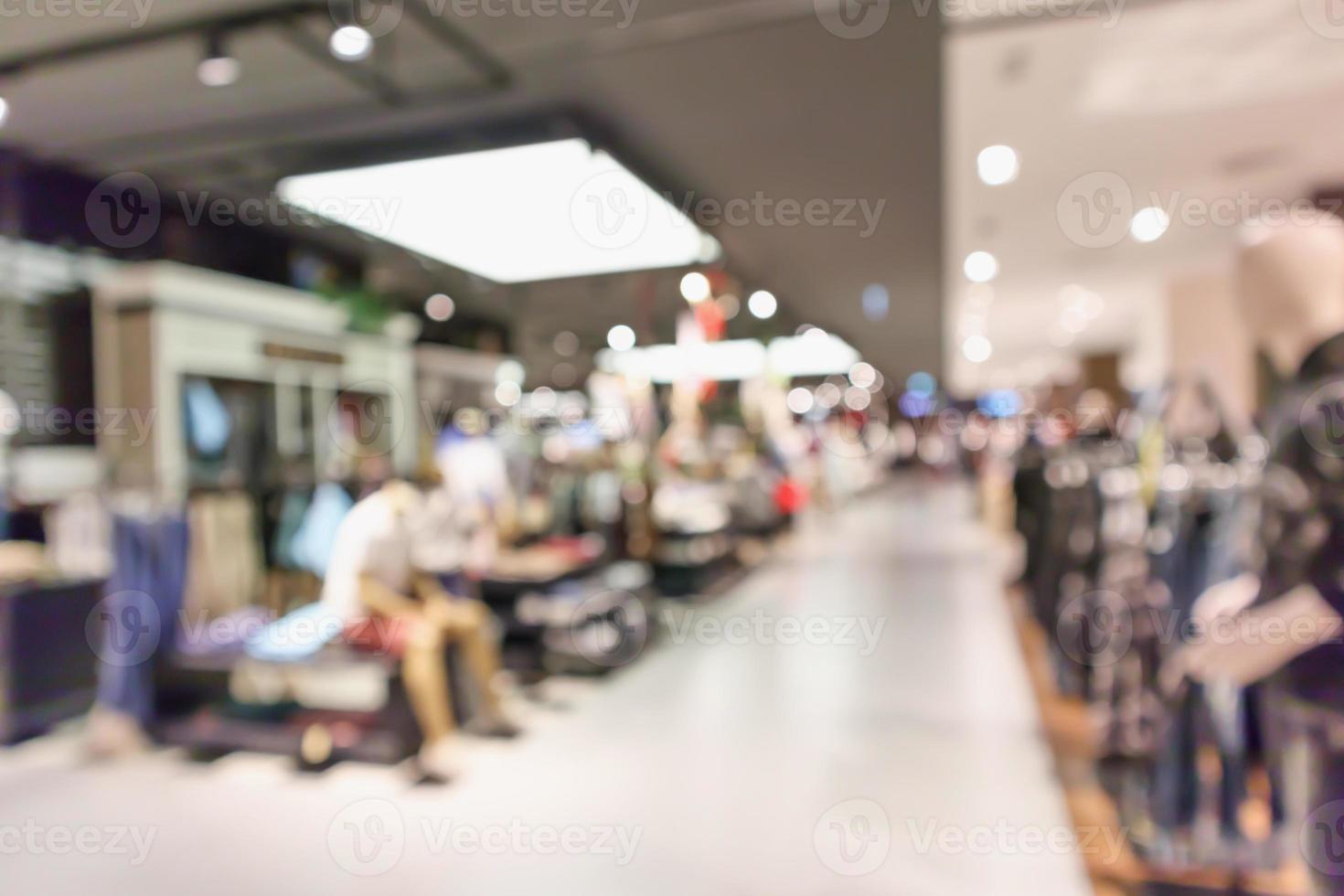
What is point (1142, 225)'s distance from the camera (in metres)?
5.52

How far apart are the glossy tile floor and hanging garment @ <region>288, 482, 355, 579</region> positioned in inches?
32.0

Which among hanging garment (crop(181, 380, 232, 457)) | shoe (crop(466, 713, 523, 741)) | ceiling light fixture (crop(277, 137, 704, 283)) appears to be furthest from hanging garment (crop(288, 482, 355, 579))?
ceiling light fixture (crop(277, 137, 704, 283))

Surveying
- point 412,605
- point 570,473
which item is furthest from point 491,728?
point 570,473

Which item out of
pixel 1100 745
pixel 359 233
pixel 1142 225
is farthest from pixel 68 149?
pixel 1142 225

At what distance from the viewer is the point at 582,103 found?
3.55m

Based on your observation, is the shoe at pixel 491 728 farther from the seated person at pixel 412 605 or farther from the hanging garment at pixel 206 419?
the hanging garment at pixel 206 419

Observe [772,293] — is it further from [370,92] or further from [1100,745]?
[1100,745]

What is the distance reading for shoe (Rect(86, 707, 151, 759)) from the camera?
3174 mm

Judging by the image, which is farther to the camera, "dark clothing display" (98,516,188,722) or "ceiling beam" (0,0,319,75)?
"dark clothing display" (98,516,188,722)

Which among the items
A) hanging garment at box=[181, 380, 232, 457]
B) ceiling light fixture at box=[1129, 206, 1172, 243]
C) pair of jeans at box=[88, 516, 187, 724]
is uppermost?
ceiling light fixture at box=[1129, 206, 1172, 243]

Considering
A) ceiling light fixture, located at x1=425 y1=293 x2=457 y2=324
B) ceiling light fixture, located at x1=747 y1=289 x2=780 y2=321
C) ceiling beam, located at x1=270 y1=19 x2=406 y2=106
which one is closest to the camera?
ceiling beam, located at x1=270 y1=19 x2=406 y2=106

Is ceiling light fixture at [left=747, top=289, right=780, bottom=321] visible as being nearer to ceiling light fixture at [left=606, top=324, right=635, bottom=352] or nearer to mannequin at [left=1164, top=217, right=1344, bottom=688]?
ceiling light fixture at [left=606, top=324, right=635, bottom=352]

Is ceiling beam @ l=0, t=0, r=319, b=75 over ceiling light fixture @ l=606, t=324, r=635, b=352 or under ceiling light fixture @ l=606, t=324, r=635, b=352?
over

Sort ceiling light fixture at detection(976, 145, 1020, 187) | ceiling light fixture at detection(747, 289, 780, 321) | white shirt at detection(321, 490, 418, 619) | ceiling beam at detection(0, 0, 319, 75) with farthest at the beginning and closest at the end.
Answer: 1. ceiling light fixture at detection(747, 289, 780, 321)
2. ceiling light fixture at detection(976, 145, 1020, 187)
3. white shirt at detection(321, 490, 418, 619)
4. ceiling beam at detection(0, 0, 319, 75)
